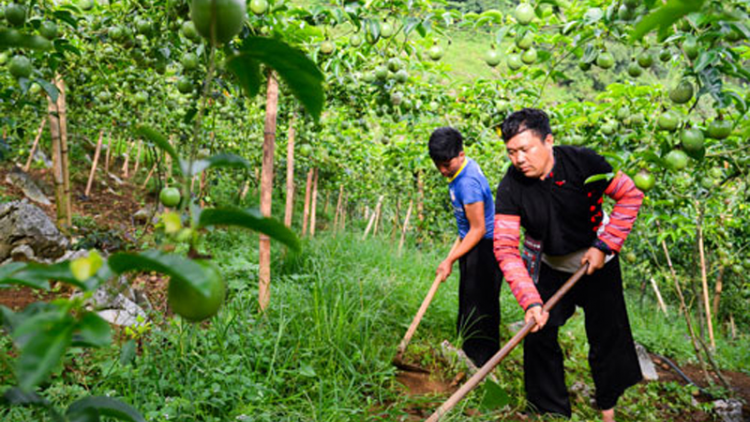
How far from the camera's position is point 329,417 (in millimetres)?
1988

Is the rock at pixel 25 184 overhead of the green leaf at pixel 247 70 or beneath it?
beneath

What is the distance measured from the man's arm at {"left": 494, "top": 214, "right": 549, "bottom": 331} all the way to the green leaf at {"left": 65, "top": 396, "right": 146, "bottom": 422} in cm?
175

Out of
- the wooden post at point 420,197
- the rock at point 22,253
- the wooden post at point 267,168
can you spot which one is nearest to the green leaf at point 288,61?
the wooden post at point 267,168

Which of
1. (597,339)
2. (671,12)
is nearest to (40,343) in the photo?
(671,12)

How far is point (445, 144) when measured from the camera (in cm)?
274

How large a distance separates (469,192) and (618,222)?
0.80 metres

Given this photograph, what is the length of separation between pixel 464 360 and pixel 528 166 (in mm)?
1405

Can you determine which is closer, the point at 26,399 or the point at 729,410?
the point at 26,399

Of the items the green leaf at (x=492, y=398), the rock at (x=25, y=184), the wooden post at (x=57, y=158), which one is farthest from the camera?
the rock at (x=25, y=184)

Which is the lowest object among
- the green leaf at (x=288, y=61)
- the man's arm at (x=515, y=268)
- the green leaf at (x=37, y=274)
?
the man's arm at (x=515, y=268)

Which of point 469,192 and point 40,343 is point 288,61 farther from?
point 469,192

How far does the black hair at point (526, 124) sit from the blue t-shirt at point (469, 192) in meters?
0.65

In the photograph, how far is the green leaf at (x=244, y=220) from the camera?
0.44 meters

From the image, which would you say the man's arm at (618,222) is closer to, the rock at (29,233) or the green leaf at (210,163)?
the green leaf at (210,163)
